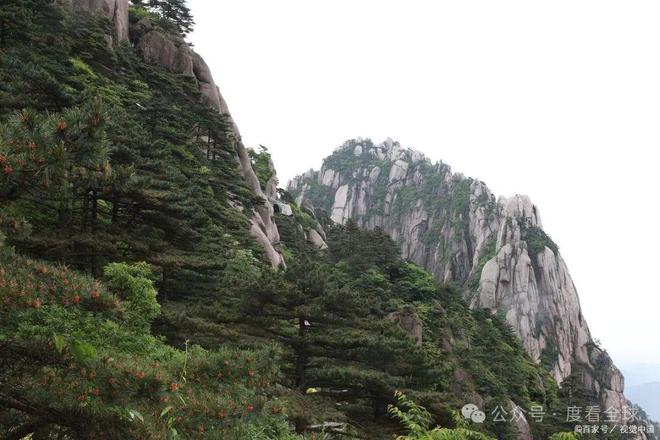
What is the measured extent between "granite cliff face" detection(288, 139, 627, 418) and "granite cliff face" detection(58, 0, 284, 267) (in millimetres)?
14703

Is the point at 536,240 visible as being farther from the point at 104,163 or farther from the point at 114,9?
the point at 104,163

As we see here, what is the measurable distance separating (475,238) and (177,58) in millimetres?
62211

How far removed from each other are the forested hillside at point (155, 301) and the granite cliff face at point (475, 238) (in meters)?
24.2

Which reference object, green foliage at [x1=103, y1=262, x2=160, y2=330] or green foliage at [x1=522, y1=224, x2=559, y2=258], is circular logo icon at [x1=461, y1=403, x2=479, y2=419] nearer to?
green foliage at [x1=103, y1=262, x2=160, y2=330]

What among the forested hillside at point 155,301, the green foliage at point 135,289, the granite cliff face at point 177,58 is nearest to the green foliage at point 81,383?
the forested hillside at point 155,301

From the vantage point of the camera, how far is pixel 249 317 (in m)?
12.5

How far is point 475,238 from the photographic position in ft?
274

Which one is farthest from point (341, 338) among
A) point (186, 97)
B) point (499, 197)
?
point (499, 197)

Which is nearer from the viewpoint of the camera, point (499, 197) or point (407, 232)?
point (499, 197)

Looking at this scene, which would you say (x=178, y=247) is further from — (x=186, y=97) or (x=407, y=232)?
(x=407, y=232)

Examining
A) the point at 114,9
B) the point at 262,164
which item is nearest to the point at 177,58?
the point at 114,9

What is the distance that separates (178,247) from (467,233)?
78645 millimetres

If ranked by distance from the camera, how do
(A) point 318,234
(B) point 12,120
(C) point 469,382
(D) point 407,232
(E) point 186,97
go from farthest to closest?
(D) point 407,232 < (A) point 318,234 < (E) point 186,97 < (C) point 469,382 < (B) point 12,120

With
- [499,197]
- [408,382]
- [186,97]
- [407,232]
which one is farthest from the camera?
[407,232]
